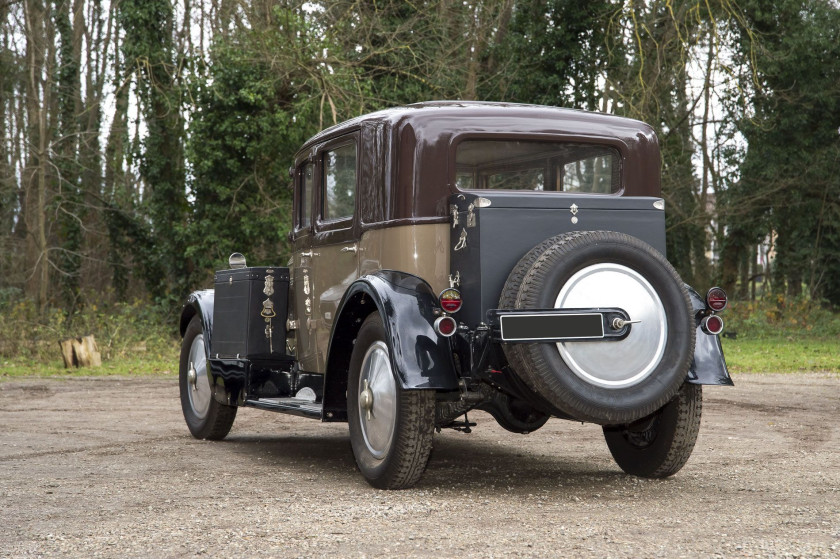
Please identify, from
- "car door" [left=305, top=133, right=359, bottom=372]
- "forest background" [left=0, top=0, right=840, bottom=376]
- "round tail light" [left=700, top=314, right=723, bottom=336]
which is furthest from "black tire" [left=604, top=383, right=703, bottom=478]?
"forest background" [left=0, top=0, right=840, bottom=376]

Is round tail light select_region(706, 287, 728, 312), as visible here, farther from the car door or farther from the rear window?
the car door

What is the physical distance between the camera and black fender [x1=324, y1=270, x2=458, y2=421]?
5008 mm

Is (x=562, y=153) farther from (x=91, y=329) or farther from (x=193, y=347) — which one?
(x=91, y=329)

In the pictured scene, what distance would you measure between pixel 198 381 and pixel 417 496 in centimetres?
340

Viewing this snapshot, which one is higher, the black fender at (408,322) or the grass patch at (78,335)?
the black fender at (408,322)

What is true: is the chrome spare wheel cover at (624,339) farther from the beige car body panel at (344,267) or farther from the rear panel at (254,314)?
the rear panel at (254,314)

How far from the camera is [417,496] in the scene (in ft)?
16.9

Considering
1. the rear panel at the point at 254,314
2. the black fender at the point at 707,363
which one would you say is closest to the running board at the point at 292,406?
the rear panel at the point at 254,314

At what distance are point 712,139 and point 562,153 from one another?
82.7 feet

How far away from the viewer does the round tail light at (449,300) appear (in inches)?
203

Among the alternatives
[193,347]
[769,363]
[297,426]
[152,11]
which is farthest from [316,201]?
[152,11]

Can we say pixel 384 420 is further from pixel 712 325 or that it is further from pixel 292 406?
pixel 712 325

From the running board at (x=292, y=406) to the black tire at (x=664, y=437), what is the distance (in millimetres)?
1749

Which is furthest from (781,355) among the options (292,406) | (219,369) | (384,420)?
(384,420)
